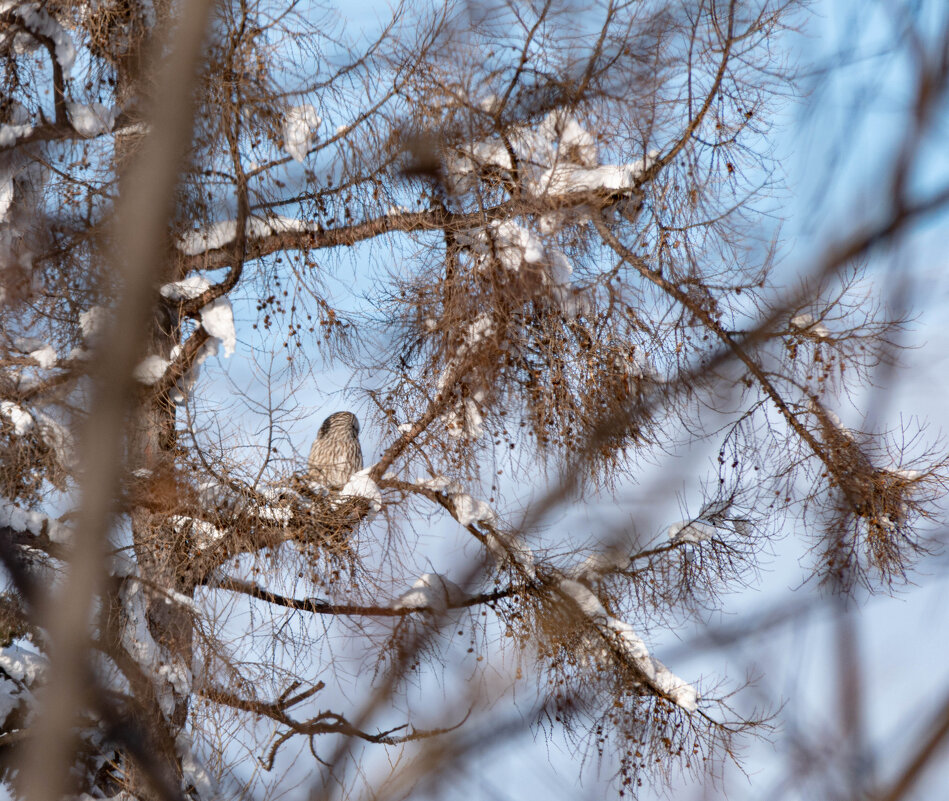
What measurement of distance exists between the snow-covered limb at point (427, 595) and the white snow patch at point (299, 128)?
1.34 metres

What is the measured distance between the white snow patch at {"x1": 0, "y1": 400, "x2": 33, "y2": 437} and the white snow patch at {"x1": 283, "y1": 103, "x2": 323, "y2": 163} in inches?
43.9

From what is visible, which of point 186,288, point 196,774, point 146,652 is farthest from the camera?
point 186,288

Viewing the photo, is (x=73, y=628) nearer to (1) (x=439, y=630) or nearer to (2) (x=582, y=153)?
(1) (x=439, y=630)

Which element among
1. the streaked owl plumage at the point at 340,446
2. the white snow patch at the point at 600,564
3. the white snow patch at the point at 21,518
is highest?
the streaked owl plumage at the point at 340,446

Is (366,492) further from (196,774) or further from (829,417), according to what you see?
(829,417)

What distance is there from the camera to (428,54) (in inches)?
111

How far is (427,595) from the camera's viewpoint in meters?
2.66

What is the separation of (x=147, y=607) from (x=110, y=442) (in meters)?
2.10

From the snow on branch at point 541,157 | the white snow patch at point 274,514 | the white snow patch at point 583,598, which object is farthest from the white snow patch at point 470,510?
the snow on branch at point 541,157

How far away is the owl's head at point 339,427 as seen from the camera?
4082 mm

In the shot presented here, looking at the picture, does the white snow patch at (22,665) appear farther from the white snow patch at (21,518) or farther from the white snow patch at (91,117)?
the white snow patch at (91,117)

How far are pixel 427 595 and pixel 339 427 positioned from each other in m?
1.63

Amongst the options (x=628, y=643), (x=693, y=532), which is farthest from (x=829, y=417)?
(x=628, y=643)

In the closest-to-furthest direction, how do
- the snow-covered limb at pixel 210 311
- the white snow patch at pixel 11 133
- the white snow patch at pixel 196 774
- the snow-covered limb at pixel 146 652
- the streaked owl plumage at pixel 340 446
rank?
1. the white snow patch at pixel 196 774
2. the snow-covered limb at pixel 146 652
3. the white snow patch at pixel 11 133
4. the snow-covered limb at pixel 210 311
5. the streaked owl plumage at pixel 340 446
